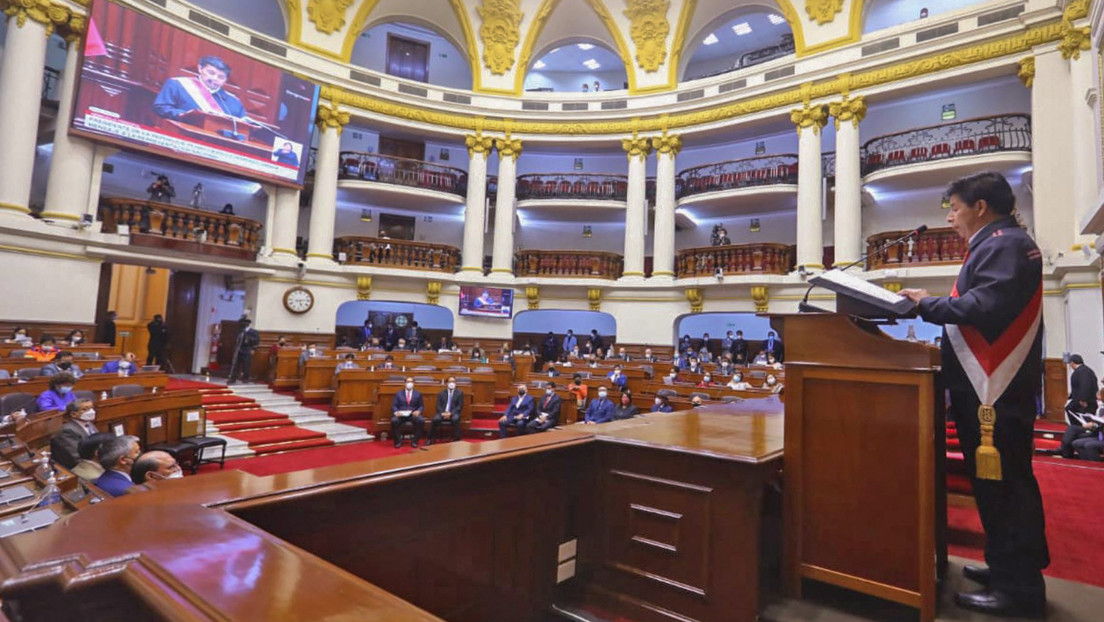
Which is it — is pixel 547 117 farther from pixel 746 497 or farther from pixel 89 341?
pixel 746 497

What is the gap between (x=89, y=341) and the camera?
10.5 metres

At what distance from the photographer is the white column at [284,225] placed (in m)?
13.2

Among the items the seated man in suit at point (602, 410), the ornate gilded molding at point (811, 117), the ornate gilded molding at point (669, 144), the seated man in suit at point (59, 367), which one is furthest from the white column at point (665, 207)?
the seated man in suit at point (59, 367)

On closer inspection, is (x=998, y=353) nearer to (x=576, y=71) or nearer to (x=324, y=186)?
(x=324, y=186)

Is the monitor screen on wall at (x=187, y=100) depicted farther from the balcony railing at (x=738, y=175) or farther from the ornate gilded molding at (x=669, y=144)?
the balcony railing at (x=738, y=175)

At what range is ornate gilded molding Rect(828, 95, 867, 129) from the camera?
12.1 meters

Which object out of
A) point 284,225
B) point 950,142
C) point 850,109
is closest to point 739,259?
point 850,109

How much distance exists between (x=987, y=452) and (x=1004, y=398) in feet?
0.64

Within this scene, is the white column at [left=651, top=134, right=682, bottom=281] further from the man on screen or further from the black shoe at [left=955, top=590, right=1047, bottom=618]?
the black shoe at [left=955, top=590, right=1047, bottom=618]

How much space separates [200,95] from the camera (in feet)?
37.3

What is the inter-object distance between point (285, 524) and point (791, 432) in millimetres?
1601

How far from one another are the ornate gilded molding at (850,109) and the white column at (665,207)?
390 centimetres

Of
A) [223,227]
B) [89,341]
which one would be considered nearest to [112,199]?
[223,227]

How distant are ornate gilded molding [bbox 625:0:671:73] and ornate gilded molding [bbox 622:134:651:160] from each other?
210 centimetres
